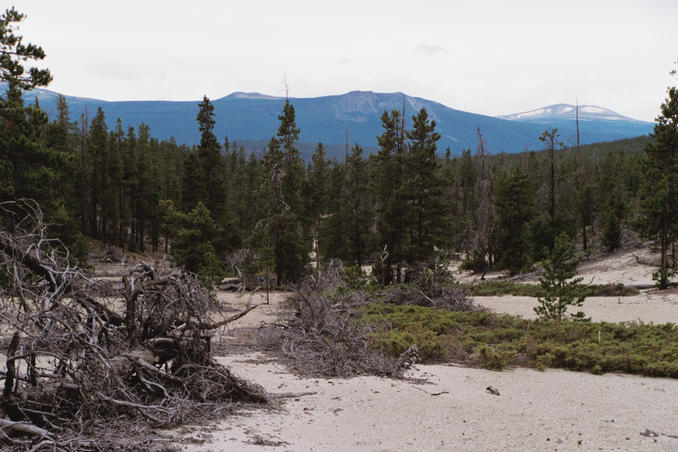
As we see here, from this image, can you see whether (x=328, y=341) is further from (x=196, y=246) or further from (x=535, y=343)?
(x=196, y=246)

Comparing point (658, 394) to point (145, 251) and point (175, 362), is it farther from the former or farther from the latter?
point (145, 251)

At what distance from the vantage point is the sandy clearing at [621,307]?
19.4 meters

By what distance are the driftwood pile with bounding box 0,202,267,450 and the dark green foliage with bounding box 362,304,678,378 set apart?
17.7ft

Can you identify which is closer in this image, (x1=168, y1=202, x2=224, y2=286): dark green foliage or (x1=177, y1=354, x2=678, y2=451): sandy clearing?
(x1=177, y1=354, x2=678, y2=451): sandy clearing

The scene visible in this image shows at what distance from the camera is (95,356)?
5598mm

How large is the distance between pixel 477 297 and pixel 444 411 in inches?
812

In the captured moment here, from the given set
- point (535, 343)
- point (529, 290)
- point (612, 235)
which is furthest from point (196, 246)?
point (612, 235)

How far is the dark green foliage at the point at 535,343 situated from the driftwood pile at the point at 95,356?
5387 mm

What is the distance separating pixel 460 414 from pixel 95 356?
5116 mm

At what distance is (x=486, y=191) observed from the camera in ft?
127

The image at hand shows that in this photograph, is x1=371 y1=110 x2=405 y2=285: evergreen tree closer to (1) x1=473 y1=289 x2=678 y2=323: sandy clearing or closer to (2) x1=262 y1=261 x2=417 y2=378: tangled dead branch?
(1) x1=473 y1=289 x2=678 y2=323: sandy clearing

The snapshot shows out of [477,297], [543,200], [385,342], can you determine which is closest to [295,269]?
[477,297]

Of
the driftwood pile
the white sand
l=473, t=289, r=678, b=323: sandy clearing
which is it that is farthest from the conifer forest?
l=473, t=289, r=678, b=323: sandy clearing

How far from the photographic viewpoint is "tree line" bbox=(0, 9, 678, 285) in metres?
20.1
